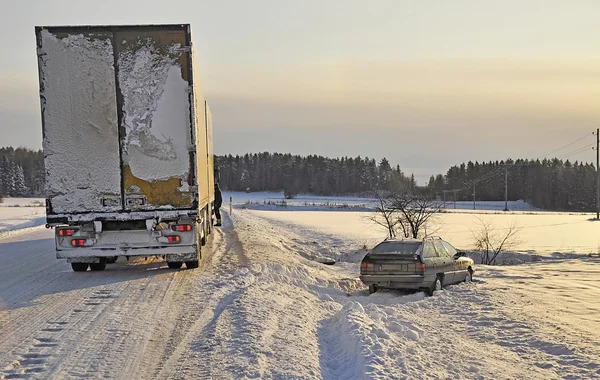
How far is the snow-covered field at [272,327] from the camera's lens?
20.3ft

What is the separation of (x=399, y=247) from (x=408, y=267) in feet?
2.76

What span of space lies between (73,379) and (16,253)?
13643 mm

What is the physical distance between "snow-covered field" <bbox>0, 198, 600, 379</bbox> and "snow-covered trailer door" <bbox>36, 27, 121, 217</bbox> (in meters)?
1.78

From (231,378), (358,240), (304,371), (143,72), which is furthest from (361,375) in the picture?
(358,240)

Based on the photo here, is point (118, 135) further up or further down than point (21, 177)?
further down

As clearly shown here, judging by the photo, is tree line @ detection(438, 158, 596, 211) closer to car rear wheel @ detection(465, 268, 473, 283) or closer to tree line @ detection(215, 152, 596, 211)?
tree line @ detection(215, 152, 596, 211)

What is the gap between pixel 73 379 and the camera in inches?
220

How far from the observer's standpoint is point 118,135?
11.5m

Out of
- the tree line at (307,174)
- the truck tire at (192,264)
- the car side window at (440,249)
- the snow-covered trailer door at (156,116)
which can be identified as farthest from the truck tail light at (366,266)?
the tree line at (307,174)

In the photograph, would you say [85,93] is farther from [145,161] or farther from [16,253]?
[16,253]

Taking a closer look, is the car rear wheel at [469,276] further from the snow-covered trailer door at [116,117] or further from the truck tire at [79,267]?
the truck tire at [79,267]

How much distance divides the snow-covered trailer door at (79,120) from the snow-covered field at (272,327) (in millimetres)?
1781

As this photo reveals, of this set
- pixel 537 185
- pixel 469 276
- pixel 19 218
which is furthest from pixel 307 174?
pixel 469 276

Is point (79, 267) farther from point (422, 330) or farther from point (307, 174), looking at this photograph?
point (307, 174)
